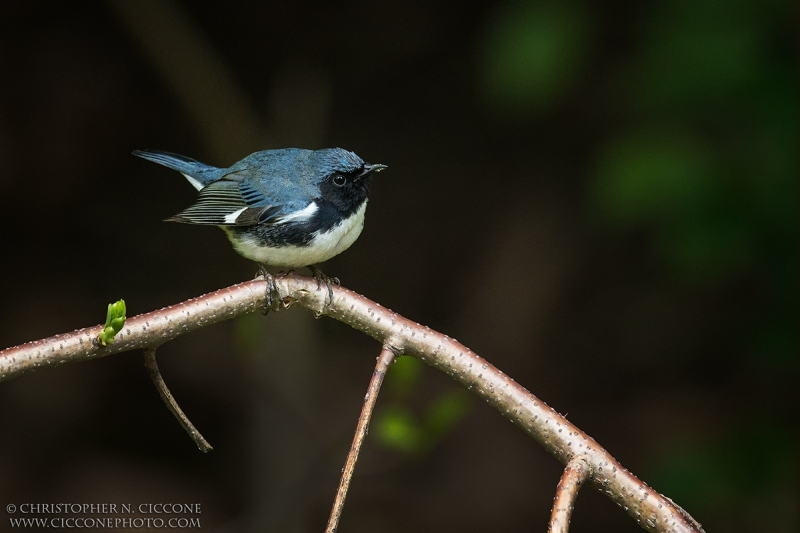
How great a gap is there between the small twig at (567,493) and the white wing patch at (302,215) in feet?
4.70

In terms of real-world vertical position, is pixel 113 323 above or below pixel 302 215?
below

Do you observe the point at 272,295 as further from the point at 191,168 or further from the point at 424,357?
the point at 191,168

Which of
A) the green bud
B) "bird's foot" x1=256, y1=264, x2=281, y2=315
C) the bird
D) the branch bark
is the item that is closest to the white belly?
the bird

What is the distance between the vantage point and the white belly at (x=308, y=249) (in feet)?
9.41

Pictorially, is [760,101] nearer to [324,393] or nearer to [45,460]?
[324,393]

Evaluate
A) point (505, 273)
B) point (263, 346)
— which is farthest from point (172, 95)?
point (505, 273)

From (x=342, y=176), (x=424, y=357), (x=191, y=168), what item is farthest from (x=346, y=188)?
(x=424, y=357)

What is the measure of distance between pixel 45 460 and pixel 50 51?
2365 millimetres

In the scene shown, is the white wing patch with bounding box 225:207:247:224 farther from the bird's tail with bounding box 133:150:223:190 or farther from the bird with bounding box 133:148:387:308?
the bird's tail with bounding box 133:150:223:190

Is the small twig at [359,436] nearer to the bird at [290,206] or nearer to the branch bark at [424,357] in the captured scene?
the branch bark at [424,357]

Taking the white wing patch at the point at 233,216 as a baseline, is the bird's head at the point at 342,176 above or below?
above

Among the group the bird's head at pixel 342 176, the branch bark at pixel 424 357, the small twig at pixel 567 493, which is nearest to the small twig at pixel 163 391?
the branch bark at pixel 424 357

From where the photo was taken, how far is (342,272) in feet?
17.7

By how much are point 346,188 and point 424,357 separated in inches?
46.6
